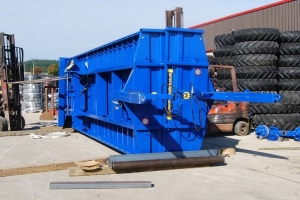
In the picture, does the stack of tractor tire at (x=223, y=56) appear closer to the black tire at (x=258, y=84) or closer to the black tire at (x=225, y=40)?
the black tire at (x=225, y=40)

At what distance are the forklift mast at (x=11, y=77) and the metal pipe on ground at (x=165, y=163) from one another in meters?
8.16

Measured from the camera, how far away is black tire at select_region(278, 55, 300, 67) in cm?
1492

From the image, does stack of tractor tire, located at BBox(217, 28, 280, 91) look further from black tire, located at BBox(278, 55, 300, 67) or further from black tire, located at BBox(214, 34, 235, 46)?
black tire, located at BBox(214, 34, 235, 46)

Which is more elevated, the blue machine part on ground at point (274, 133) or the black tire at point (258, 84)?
the black tire at point (258, 84)

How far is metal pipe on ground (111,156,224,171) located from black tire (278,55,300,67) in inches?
309

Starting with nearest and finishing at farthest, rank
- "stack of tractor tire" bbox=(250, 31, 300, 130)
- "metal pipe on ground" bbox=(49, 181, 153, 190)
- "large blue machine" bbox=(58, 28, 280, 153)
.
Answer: "metal pipe on ground" bbox=(49, 181, 153, 190)
"large blue machine" bbox=(58, 28, 280, 153)
"stack of tractor tire" bbox=(250, 31, 300, 130)

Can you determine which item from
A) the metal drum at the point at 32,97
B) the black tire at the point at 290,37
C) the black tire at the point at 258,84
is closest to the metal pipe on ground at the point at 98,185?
the black tire at the point at 258,84

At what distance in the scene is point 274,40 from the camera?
15.1 metres

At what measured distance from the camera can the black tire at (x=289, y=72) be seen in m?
14.8

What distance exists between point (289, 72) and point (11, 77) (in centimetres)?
998

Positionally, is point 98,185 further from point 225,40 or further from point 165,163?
point 225,40

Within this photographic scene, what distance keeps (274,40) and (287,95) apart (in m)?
2.27

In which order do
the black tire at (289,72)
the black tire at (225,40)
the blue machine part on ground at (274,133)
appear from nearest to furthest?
the blue machine part on ground at (274,133)
the black tire at (289,72)
the black tire at (225,40)

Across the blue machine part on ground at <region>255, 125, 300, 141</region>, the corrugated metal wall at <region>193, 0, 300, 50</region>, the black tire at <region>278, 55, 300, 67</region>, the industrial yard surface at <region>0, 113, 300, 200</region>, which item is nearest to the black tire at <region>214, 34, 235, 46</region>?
the black tire at <region>278, 55, 300, 67</region>
